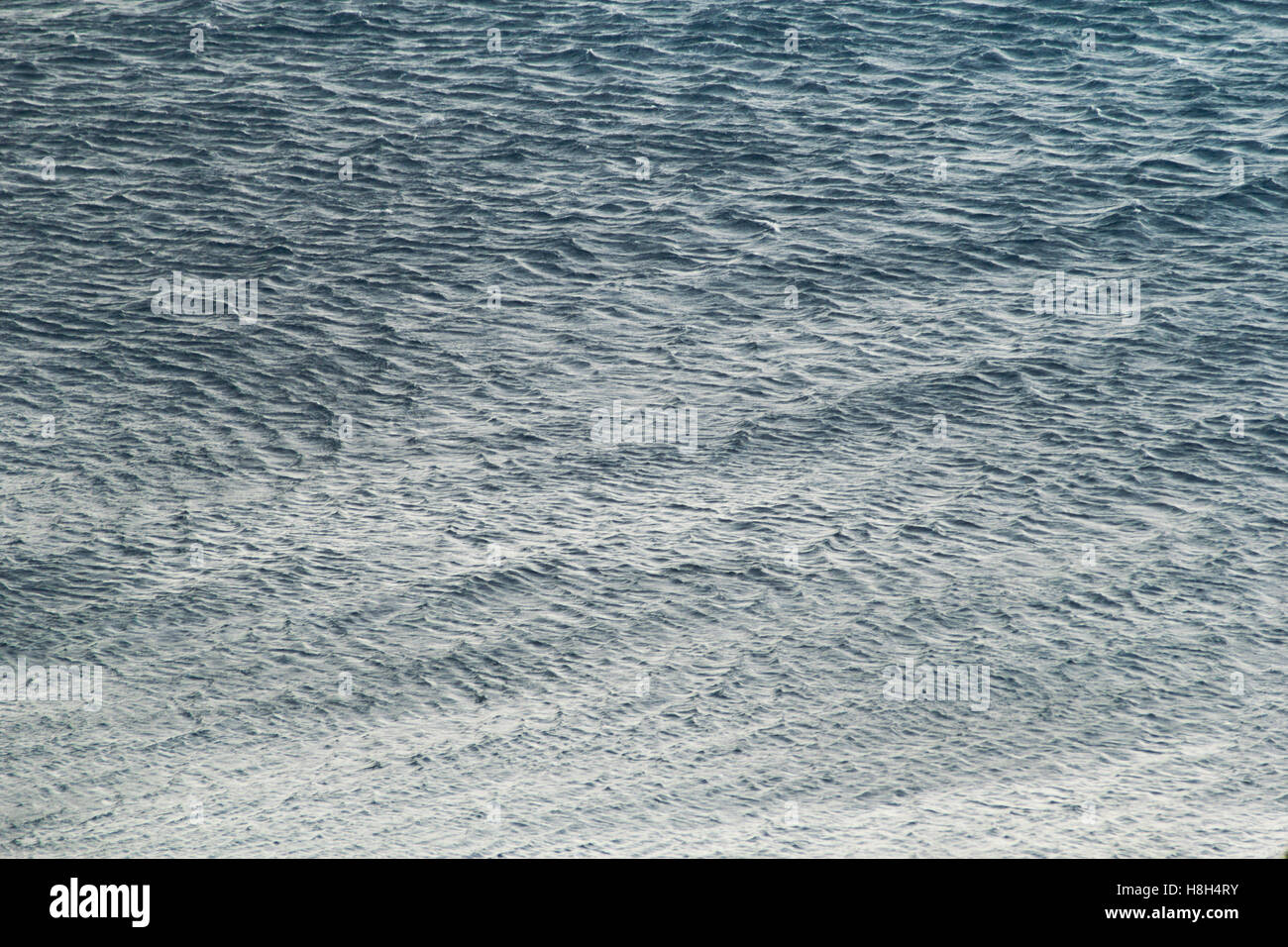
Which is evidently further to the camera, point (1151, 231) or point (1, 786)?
point (1151, 231)

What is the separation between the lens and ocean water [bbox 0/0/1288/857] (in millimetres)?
17219

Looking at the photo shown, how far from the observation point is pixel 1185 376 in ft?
92.9

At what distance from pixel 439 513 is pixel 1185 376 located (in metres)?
15.1

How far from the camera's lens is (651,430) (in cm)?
2616

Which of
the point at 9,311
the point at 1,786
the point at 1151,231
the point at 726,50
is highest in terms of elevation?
the point at 726,50

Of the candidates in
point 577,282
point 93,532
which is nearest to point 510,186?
point 577,282

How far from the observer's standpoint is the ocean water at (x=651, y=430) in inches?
678

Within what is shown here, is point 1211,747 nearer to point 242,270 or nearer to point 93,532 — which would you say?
point 93,532

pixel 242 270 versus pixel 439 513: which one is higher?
pixel 242 270

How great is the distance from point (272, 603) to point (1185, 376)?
59.4 ft

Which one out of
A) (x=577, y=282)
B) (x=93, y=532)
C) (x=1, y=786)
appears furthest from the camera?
(x=577, y=282)

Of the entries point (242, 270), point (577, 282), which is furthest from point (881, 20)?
point (242, 270)

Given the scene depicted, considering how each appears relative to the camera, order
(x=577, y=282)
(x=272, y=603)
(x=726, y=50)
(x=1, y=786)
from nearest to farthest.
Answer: (x=1, y=786) → (x=272, y=603) → (x=577, y=282) → (x=726, y=50)

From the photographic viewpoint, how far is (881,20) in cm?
4150
